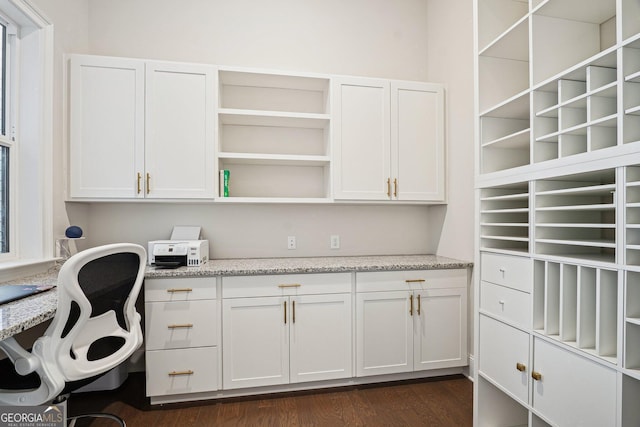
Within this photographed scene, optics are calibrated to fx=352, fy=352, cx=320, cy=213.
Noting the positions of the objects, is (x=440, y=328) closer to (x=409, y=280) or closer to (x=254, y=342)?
(x=409, y=280)

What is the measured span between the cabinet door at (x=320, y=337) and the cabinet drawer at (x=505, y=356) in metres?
0.88

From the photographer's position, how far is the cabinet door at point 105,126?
241cm

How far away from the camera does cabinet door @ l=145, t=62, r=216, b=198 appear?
2482mm

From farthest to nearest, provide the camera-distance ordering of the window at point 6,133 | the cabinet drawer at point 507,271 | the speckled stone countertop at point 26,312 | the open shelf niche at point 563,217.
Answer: the window at point 6,133 < the cabinet drawer at point 507,271 < the open shelf niche at point 563,217 < the speckled stone countertop at point 26,312

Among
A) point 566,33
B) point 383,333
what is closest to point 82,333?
point 383,333

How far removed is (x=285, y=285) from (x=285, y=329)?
0.30 meters

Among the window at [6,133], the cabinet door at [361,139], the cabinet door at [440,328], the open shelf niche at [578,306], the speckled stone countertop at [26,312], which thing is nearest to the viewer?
the speckled stone countertop at [26,312]

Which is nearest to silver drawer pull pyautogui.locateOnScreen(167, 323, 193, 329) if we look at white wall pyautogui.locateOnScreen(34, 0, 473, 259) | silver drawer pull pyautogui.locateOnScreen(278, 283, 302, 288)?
silver drawer pull pyautogui.locateOnScreen(278, 283, 302, 288)

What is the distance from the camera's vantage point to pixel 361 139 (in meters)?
2.77

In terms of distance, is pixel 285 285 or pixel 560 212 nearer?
pixel 560 212

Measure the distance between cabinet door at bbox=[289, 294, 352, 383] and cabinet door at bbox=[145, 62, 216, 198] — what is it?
1077 mm

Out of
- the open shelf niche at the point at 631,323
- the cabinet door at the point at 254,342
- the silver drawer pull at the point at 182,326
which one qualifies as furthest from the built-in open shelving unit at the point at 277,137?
the open shelf niche at the point at 631,323

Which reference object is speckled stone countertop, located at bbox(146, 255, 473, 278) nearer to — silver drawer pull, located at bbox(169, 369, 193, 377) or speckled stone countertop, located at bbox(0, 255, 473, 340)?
speckled stone countertop, located at bbox(0, 255, 473, 340)

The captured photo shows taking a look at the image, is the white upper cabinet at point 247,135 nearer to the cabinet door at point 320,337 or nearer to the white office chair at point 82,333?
the cabinet door at point 320,337
